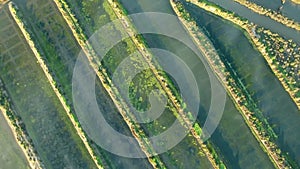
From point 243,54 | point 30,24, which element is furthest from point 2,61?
point 243,54

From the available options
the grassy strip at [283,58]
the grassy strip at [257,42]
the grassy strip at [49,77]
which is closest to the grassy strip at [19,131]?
the grassy strip at [49,77]

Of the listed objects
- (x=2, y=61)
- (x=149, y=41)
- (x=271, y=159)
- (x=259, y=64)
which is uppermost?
(x=2, y=61)

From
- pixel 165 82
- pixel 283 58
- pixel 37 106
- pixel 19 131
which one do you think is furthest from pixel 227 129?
pixel 19 131

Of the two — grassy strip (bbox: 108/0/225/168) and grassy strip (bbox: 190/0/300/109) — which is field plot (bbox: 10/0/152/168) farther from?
grassy strip (bbox: 190/0/300/109)

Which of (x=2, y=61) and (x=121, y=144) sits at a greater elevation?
(x=2, y=61)

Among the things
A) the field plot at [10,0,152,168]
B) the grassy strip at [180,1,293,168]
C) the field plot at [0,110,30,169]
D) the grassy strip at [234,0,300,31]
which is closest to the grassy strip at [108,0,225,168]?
the grassy strip at [180,1,293,168]

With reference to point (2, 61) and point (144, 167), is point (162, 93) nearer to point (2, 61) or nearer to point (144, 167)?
point (144, 167)
